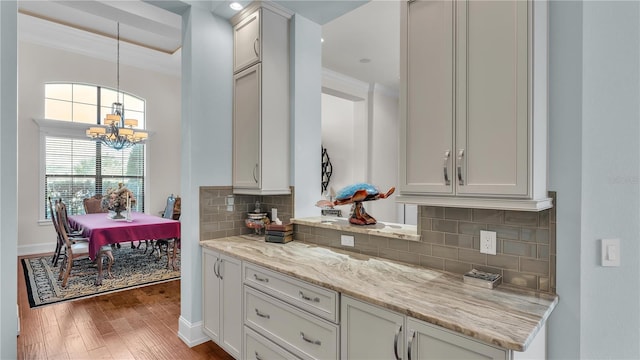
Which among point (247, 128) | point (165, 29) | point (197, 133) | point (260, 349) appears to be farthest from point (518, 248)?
point (165, 29)

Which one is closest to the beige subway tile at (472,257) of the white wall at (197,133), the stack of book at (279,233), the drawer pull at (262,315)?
the drawer pull at (262,315)

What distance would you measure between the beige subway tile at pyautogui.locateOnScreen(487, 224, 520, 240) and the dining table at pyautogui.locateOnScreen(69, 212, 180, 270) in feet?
13.6

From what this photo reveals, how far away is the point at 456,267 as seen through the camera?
1.82 metres

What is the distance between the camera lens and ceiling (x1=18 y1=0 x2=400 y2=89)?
2.85m

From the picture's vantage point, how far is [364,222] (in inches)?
91.8

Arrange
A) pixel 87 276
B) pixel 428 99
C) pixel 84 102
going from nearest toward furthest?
pixel 428 99 < pixel 87 276 < pixel 84 102

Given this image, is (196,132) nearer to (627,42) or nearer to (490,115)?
(490,115)

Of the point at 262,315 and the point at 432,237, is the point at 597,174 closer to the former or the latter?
the point at 432,237

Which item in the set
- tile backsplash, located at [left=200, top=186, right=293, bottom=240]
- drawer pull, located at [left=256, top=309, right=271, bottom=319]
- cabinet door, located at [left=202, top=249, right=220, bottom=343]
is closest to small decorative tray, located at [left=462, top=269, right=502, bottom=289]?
drawer pull, located at [left=256, top=309, right=271, bottom=319]

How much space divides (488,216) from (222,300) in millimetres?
1938

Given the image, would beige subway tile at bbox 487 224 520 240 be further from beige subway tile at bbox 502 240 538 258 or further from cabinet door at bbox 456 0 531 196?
cabinet door at bbox 456 0 531 196

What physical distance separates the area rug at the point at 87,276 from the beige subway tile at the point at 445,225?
12.4 ft

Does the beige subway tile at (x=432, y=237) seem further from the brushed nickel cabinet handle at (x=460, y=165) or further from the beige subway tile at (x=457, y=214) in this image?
the brushed nickel cabinet handle at (x=460, y=165)

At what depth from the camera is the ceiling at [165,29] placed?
112 inches
